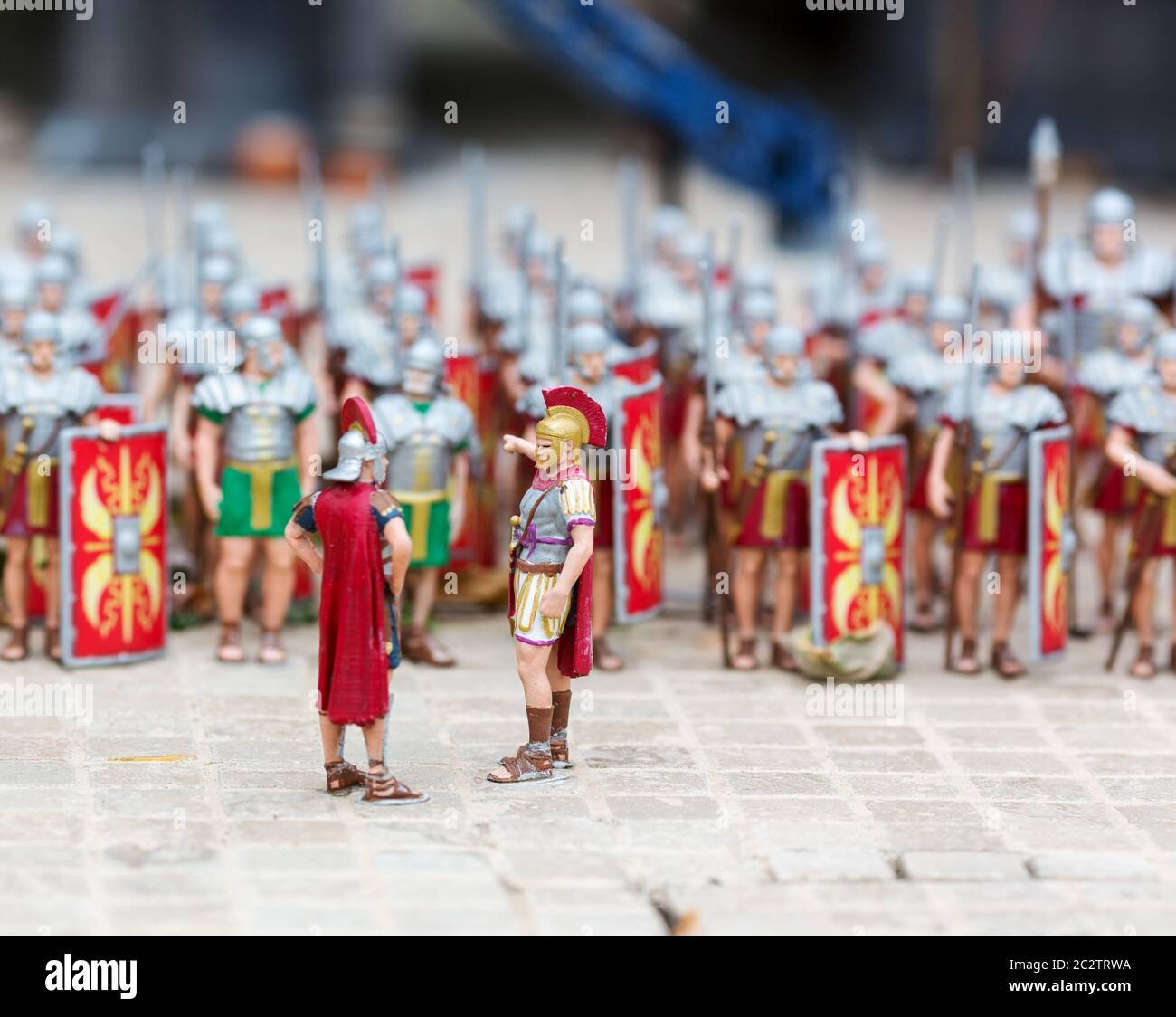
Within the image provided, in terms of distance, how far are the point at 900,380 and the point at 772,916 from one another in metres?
4.46

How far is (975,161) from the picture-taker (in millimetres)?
25094

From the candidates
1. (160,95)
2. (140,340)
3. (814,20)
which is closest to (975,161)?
(814,20)

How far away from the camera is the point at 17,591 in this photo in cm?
1101

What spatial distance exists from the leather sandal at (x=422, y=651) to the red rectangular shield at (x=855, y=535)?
1688mm

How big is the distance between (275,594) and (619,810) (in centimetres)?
260

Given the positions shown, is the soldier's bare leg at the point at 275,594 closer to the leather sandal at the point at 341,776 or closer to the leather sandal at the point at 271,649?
the leather sandal at the point at 271,649

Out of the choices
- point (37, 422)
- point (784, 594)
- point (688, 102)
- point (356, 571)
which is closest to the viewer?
point (356, 571)

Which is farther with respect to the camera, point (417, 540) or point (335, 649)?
point (417, 540)

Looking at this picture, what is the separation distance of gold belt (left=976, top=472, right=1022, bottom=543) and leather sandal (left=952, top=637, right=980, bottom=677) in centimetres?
52

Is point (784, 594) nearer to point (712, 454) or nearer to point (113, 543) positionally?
point (712, 454)

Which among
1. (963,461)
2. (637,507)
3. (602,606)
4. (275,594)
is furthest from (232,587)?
(963,461)

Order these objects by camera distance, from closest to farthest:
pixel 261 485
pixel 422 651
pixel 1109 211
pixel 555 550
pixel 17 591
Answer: pixel 555 550 < pixel 261 485 < pixel 17 591 < pixel 422 651 < pixel 1109 211

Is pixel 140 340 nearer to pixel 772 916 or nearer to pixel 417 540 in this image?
pixel 417 540

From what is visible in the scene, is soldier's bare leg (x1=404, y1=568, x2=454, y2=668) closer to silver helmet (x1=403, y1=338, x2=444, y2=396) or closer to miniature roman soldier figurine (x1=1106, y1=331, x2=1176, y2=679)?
silver helmet (x1=403, y1=338, x2=444, y2=396)
